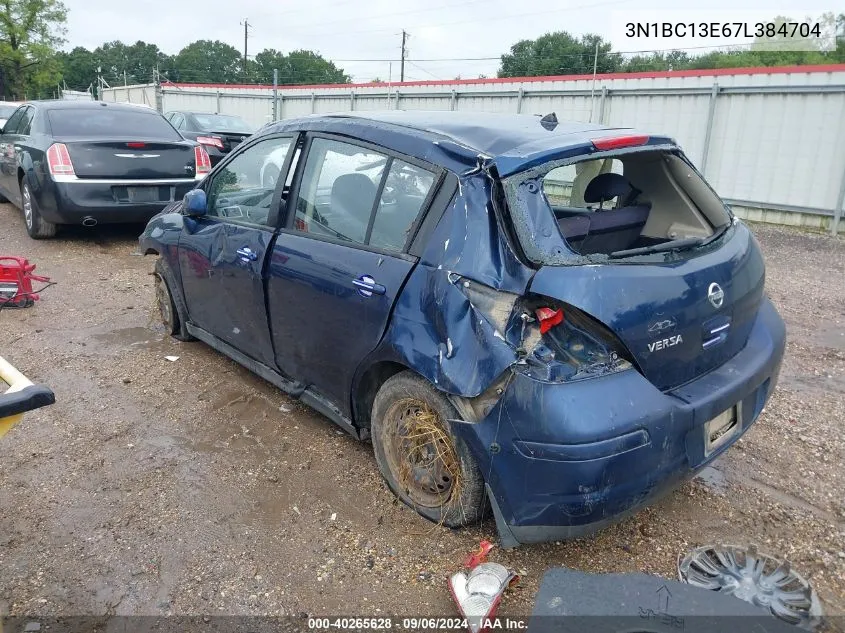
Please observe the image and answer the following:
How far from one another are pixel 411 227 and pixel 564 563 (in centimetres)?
155

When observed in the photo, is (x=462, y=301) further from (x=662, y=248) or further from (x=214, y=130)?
(x=214, y=130)

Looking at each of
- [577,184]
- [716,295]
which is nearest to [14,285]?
[577,184]

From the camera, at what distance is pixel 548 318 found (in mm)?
2389

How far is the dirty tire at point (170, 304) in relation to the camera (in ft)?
15.9

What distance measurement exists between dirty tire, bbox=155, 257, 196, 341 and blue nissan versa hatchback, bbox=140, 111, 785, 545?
47.8 inches

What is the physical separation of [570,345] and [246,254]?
81.1 inches

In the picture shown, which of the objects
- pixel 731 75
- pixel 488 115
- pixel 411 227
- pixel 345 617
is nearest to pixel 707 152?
pixel 731 75

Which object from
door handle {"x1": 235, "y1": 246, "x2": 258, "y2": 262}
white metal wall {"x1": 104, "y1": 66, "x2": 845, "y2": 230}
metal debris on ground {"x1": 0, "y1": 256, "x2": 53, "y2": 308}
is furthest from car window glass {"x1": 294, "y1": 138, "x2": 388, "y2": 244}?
white metal wall {"x1": 104, "y1": 66, "x2": 845, "y2": 230}

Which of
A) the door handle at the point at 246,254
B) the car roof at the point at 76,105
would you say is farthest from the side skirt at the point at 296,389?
the car roof at the point at 76,105

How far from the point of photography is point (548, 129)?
3020mm

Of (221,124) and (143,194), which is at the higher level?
(221,124)

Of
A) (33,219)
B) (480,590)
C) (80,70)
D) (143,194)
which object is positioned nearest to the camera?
(480,590)

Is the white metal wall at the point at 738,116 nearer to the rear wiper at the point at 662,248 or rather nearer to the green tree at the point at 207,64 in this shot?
the rear wiper at the point at 662,248

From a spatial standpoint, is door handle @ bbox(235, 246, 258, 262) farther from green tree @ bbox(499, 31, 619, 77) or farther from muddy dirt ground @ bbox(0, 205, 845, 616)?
green tree @ bbox(499, 31, 619, 77)
